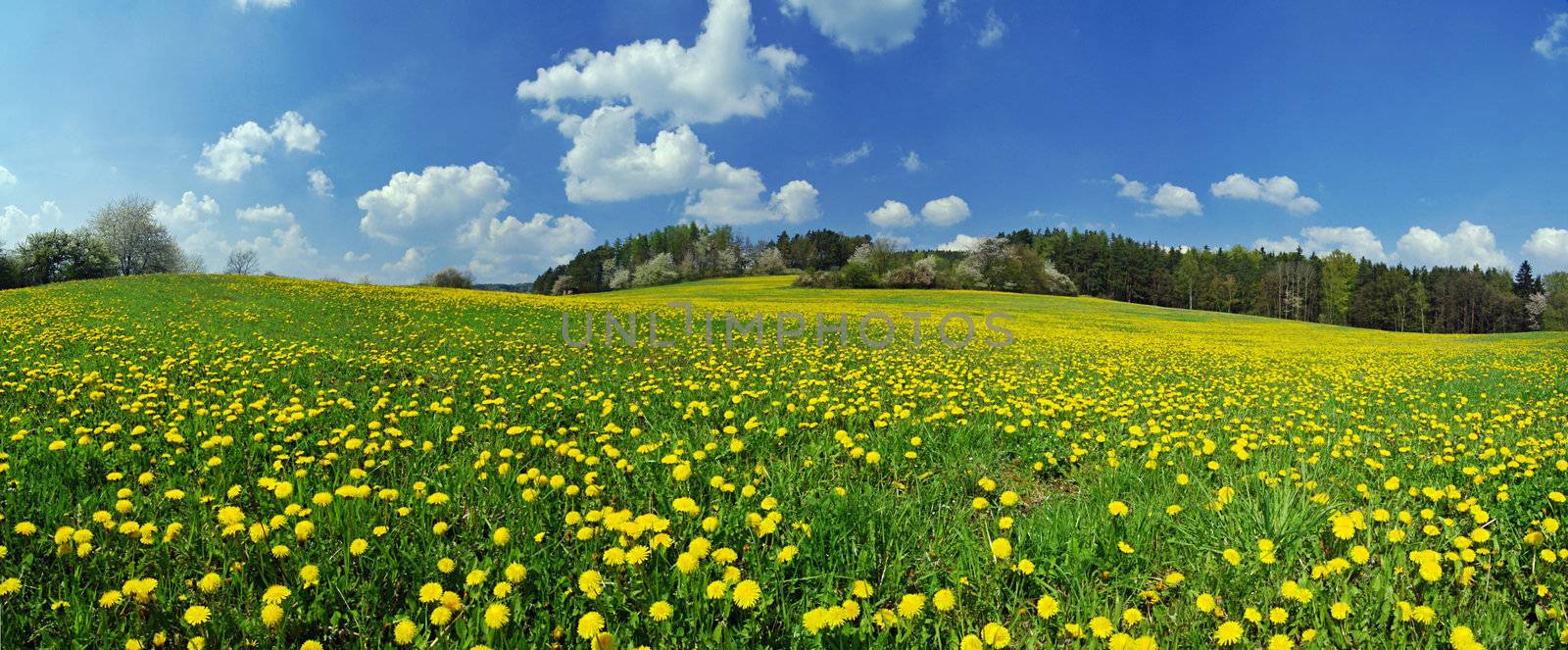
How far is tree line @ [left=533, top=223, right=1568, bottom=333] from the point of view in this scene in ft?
214

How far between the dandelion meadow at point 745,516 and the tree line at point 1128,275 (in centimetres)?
5468

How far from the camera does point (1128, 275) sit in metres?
79.6

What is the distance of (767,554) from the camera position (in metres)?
2.78

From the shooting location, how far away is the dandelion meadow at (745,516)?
238cm

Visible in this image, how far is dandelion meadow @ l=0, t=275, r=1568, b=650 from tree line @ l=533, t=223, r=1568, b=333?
54682mm

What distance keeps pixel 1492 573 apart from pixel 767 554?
338cm

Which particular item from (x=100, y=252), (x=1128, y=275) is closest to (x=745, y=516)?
(x=100, y=252)

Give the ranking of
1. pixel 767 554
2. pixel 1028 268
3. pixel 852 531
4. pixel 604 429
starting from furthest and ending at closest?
pixel 1028 268, pixel 604 429, pixel 852 531, pixel 767 554

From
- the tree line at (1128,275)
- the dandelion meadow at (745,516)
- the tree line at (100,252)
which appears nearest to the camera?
the dandelion meadow at (745,516)

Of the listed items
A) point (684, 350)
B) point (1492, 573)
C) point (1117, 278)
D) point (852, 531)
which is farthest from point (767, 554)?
point (1117, 278)

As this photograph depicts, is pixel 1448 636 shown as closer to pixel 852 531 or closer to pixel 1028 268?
pixel 852 531

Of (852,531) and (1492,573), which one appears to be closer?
(1492,573)

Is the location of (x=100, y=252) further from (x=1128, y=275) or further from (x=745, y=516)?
(x=1128, y=275)

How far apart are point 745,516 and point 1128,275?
88604 mm
